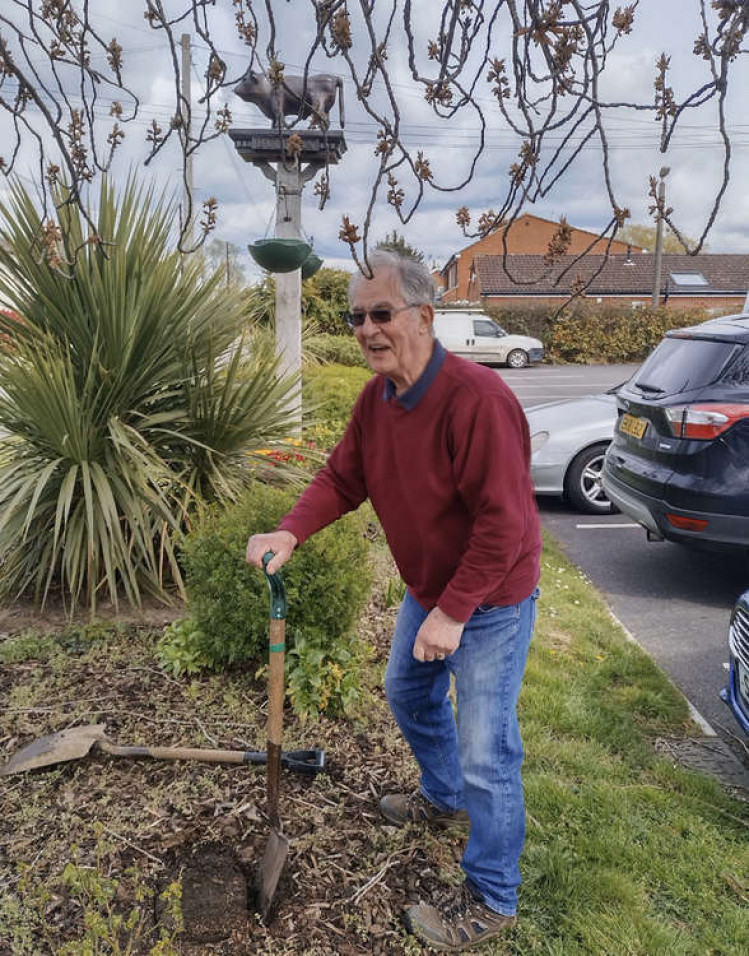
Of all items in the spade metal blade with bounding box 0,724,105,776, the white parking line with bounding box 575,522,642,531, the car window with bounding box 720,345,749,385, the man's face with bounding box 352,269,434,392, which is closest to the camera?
the man's face with bounding box 352,269,434,392

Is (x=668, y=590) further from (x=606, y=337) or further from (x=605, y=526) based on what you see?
(x=606, y=337)

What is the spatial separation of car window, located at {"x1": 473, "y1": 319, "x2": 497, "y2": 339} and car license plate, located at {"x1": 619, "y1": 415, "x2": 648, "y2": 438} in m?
17.9

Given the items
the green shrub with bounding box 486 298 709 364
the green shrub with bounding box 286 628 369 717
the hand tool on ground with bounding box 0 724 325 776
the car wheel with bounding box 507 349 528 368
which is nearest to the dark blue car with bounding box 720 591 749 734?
the green shrub with bounding box 286 628 369 717

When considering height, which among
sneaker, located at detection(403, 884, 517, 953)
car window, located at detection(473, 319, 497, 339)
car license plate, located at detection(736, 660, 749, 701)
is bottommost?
sneaker, located at detection(403, 884, 517, 953)

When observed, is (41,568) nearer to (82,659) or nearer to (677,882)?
(82,659)

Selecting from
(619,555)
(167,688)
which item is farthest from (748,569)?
(167,688)

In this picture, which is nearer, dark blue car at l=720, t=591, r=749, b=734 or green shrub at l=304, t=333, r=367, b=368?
dark blue car at l=720, t=591, r=749, b=734

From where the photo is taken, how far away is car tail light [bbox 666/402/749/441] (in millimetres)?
4555

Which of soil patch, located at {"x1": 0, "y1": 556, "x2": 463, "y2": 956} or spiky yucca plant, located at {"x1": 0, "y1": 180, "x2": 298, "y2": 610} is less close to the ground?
spiky yucca plant, located at {"x1": 0, "y1": 180, "x2": 298, "y2": 610}

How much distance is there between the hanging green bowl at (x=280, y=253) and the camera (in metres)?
5.19

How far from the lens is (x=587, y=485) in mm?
7117

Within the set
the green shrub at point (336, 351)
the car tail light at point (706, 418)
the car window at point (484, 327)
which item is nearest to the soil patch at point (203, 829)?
the car tail light at point (706, 418)

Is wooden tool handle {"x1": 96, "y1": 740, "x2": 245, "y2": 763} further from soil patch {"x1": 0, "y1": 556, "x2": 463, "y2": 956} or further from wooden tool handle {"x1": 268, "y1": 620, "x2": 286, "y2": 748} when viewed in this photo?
wooden tool handle {"x1": 268, "y1": 620, "x2": 286, "y2": 748}

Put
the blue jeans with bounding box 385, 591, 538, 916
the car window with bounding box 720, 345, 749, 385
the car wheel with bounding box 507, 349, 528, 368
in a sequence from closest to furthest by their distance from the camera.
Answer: the blue jeans with bounding box 385, 591, 538, 916
the car window with bounding box 720, 345, 749, 385
the car wheel with bounding box 507, 349, 528, 368
